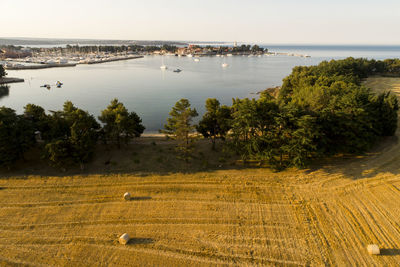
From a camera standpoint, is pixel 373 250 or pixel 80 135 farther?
pixel 80 135

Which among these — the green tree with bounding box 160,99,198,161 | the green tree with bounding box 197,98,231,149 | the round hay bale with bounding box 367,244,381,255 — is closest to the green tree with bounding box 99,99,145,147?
the green tree with bounding box 160,99,198,161

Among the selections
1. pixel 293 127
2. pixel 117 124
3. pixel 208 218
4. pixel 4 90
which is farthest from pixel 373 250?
pixel 4 90

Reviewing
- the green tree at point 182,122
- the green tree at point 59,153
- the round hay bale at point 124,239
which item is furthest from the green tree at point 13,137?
the round hay bale at point 124,239

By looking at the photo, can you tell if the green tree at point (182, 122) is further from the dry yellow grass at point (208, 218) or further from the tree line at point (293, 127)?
the dry yellow grass at point (208, 218)

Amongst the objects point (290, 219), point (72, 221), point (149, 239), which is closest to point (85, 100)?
point (72, 221)

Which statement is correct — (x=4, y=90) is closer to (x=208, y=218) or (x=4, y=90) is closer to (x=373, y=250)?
(x=208, y=218)

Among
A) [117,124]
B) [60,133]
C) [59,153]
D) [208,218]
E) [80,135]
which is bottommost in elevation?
[208,218]

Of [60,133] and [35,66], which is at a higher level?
[35,66]

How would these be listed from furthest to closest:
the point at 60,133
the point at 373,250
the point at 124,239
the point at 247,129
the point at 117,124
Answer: the point at 117,124 < the point at 60,133 < the point at 247,129 < the point at 124,239 < the point at 373,250

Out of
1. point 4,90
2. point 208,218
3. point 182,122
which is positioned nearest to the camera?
point 208,218
